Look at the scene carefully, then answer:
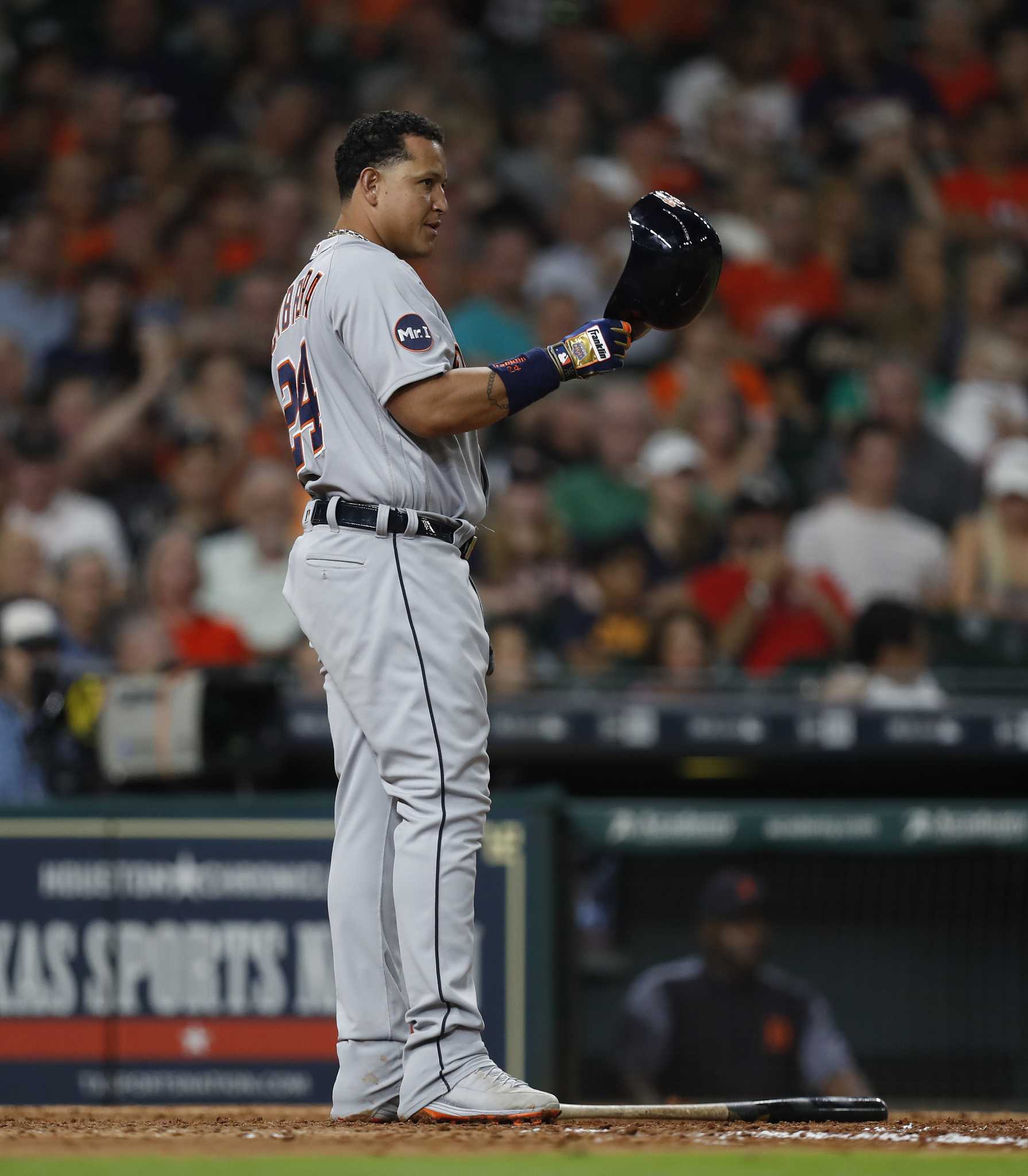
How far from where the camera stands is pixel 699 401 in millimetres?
8773

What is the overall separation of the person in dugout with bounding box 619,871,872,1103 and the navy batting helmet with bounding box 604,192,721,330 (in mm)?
3038

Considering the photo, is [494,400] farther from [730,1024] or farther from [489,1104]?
[730,1024]

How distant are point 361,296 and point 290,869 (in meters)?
3.08

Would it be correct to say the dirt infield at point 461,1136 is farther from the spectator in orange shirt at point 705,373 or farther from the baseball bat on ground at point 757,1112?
the spectator in orange shirt at point 705,373

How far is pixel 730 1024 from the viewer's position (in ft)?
20.0

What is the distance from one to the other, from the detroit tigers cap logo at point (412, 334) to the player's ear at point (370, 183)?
0.33m

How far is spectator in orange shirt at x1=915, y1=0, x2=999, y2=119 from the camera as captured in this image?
10.7 meters

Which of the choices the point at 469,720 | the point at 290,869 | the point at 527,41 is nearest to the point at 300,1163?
the point at 469,720

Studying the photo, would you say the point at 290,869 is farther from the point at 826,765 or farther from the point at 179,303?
the point at 179,303

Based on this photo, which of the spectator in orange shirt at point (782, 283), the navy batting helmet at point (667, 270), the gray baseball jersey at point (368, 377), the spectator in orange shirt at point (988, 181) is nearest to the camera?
the gray baseball jersey at point (368, 377)

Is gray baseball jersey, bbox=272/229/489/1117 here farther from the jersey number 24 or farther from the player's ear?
the player's ear

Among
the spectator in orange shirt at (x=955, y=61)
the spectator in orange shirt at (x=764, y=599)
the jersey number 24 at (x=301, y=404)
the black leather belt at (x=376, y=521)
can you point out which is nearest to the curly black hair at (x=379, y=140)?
the jersey number 24 at (x=301, y=404)

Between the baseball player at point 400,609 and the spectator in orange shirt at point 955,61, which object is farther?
the spectator in orange shirt at point 955,61

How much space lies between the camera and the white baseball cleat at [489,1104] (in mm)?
3254
